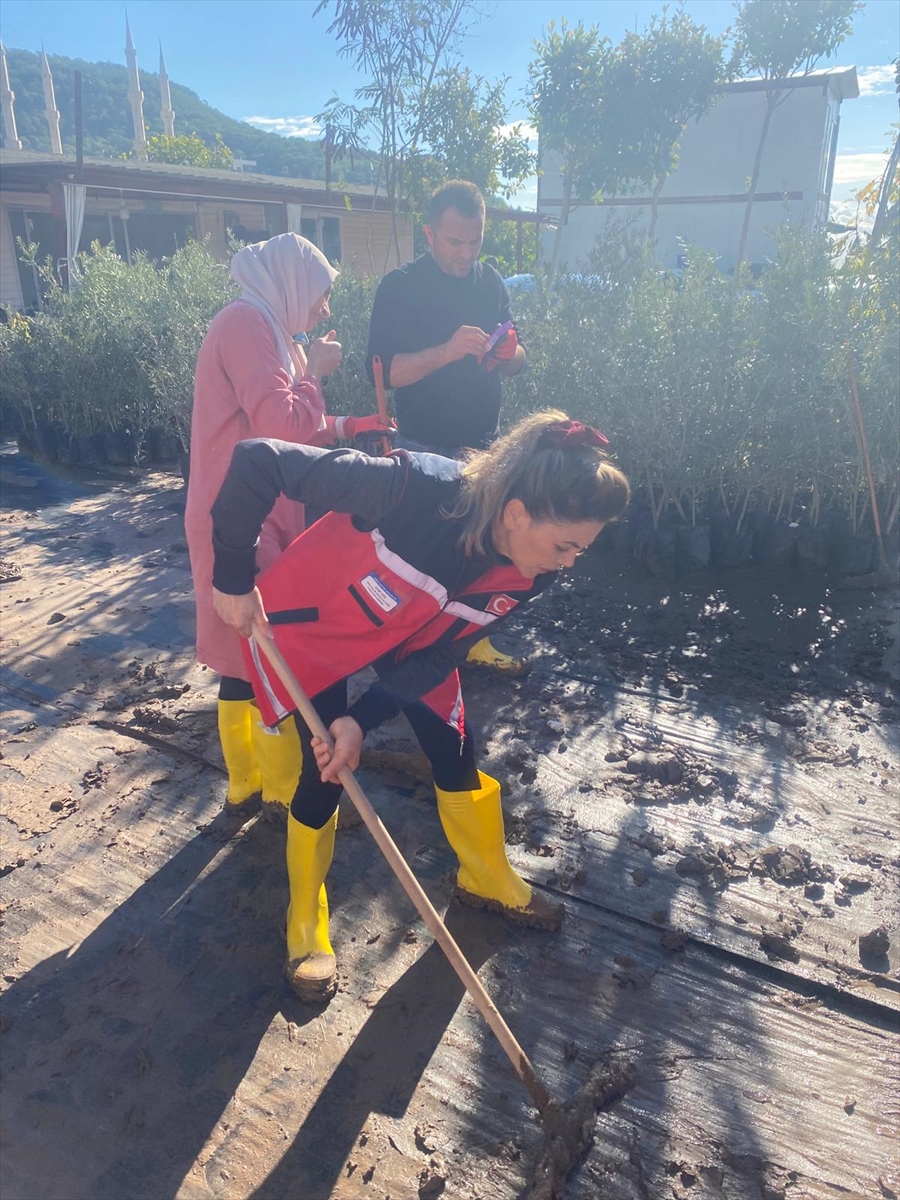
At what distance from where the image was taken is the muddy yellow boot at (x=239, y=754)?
8.98 feet

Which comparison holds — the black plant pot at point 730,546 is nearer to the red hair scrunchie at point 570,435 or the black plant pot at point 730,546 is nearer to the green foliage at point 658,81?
the red hair scrunchie at point 570,435

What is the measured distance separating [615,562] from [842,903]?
312cm

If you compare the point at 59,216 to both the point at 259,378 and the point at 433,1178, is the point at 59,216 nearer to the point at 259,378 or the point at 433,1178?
the point at 259,378

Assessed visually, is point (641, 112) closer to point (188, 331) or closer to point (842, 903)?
point (188, 331)

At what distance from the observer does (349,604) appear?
200cm

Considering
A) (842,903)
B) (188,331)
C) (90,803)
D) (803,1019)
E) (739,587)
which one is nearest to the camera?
(803,1019)

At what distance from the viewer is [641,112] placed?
13.2m

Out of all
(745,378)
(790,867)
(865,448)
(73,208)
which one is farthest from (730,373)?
(73,208)

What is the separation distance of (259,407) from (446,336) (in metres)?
1.34

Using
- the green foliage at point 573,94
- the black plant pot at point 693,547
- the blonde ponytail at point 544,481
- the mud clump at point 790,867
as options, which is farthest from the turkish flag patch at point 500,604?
the green foliage at point 573,94

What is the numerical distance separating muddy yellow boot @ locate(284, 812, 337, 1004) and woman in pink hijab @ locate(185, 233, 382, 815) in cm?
34

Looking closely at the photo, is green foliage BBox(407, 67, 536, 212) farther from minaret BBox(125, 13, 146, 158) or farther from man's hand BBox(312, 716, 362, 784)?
minaret BBox(125, 13, 146, 158)

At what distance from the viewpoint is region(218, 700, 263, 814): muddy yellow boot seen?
2.74 m

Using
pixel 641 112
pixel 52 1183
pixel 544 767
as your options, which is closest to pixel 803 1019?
pixel 544 767
